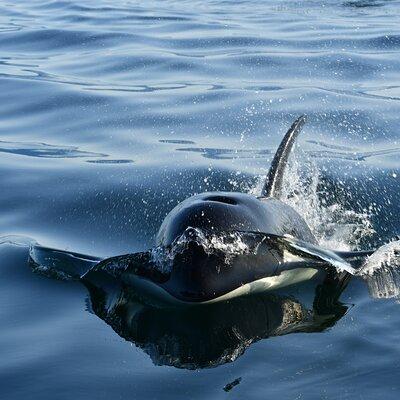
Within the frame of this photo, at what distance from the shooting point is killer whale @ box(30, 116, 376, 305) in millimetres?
5801

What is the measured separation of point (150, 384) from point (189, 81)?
1112cm

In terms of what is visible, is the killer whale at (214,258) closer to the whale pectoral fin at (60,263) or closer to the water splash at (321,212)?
the whale pectoral fin at (60,263)

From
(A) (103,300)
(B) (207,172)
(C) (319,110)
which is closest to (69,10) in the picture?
(C) (319,110)

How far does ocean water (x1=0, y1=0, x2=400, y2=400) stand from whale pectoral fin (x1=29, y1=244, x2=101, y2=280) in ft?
0.26

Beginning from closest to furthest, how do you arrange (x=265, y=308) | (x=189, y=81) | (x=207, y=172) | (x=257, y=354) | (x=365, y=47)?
(x=257, y=354)
(x=265, y=308)
(x=207, y=172)
(x=189, y=81)
(x=365, y=47)

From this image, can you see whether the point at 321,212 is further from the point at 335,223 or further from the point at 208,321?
the point at 208,321

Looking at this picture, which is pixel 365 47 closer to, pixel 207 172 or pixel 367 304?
pixel 207 172

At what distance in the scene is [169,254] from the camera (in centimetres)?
586

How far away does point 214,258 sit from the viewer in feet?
19.1

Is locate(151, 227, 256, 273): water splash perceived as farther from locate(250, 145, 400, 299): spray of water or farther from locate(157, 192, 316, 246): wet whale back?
locate(250, 145, 400, 299): spray of water

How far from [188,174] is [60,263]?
3.59 meters

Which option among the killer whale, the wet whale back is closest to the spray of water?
the killer whale

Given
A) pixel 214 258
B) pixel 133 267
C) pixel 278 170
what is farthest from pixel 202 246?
pixel 278 170

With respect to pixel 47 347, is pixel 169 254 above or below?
above
